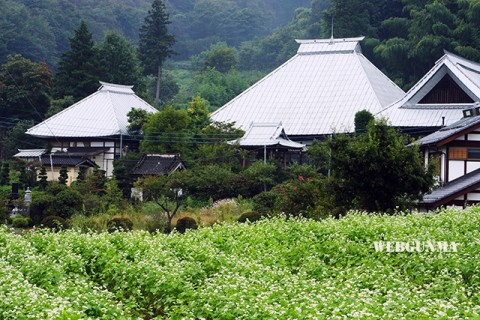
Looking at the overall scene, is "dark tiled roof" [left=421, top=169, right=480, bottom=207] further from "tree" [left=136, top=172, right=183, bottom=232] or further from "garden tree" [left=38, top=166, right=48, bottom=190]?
"garden tree" [left=38, top=166, right=48, bottom=190]

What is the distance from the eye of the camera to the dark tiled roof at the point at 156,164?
42.1 metres

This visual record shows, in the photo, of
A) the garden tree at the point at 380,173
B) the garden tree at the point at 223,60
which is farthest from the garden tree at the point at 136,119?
the garden tree at the point at 223,60

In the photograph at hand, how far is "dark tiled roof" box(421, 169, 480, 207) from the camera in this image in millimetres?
25656

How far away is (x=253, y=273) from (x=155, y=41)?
6112 cm

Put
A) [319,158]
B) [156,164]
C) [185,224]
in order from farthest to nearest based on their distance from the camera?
[156,164] → [319,158] → [185,224]

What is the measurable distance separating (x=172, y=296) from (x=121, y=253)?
3.11 meters

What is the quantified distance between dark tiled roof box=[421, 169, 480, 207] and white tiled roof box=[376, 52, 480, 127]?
13.4 m

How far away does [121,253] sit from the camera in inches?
628

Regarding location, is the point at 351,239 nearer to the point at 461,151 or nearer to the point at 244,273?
the point at 244,273

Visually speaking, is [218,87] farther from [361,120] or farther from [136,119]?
[361,120]

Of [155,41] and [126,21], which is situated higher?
[126,21]

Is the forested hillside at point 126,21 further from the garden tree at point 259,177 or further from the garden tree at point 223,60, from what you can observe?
the garden tree at point 259,177

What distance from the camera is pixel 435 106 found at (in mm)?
42656

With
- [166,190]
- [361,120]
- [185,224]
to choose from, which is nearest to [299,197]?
[185,224]
